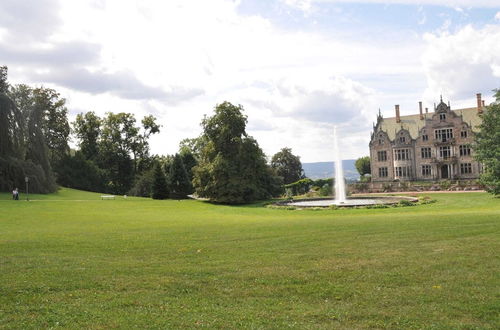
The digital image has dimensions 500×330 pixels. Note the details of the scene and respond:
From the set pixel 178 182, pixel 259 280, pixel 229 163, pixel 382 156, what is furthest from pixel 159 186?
pixel 259 280

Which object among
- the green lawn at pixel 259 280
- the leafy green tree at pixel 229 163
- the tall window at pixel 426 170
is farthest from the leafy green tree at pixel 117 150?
the green lawn at pixel 259 280

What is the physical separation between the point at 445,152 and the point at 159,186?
43357 millimetres

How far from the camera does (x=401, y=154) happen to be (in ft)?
243

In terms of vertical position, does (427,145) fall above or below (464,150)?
above

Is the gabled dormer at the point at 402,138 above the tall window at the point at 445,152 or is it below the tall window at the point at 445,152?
above

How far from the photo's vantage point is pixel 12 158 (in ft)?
154

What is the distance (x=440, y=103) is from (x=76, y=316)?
7114 cm

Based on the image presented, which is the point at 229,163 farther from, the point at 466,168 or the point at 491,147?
the point at 466,168

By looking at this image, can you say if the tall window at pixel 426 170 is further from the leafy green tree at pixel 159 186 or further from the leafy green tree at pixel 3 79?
the leafy green tree at pixel 3 79

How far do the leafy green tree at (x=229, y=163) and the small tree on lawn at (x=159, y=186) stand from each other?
5.31 metres

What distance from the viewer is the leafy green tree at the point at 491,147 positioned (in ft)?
126

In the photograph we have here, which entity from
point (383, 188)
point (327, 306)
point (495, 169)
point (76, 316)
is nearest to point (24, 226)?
point (76, 316)

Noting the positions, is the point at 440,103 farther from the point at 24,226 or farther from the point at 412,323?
the point at 412,323

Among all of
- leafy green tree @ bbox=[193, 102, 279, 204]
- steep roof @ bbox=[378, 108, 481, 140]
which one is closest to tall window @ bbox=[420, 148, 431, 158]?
steep roof @ bbox=[378, 108, 481, 140]
